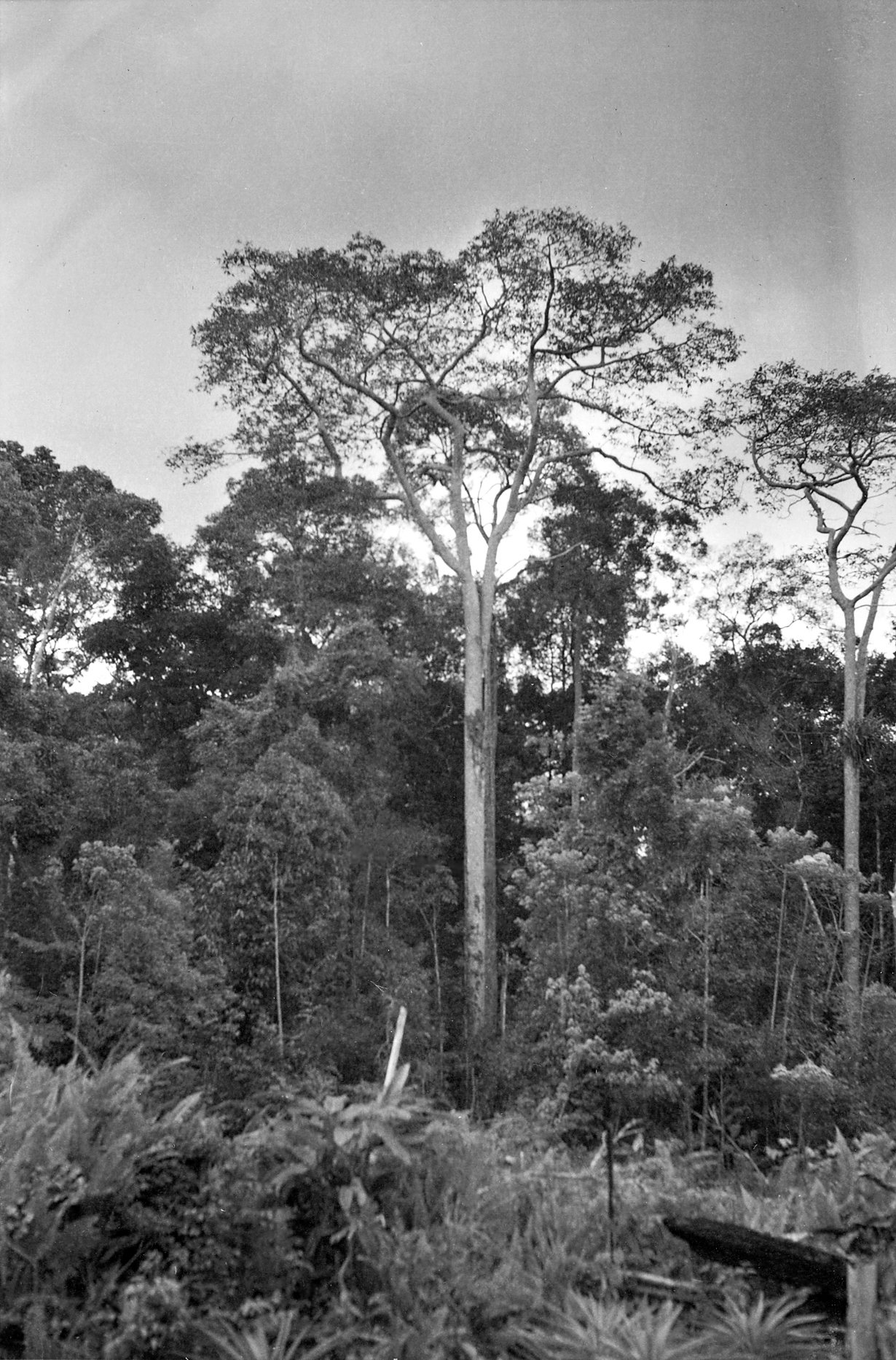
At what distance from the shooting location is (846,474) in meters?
19.9

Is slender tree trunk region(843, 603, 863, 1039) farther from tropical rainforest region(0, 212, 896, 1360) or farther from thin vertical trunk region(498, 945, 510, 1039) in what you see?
thin vertical trunk region(498, 945, 510, 1039)

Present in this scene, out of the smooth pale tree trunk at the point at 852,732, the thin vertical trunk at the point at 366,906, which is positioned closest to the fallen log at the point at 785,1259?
the smooth pale tree trunk at the point at 852,732

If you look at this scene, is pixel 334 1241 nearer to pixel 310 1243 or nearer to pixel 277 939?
pixel 310 1243

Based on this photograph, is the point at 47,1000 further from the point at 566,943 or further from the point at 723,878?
the point at 723,878

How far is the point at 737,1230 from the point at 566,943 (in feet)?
30.3

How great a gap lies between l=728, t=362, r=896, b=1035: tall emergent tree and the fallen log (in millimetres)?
14507

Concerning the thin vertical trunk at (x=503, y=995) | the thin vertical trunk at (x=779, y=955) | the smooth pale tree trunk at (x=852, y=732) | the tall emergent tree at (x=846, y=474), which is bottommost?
the thin vertical trunk at (x=503, y=995)

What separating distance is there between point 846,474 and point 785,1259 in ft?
60.3

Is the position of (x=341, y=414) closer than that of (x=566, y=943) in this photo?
No

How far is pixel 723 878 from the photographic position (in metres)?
14.6

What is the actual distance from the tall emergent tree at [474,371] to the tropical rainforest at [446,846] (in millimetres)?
77

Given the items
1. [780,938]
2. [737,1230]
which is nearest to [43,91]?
[737,1230]

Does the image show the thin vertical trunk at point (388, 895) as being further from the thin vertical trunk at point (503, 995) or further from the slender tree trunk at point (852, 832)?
the slender tree trunk at point (852, 832)

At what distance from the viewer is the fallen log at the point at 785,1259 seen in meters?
3.36
